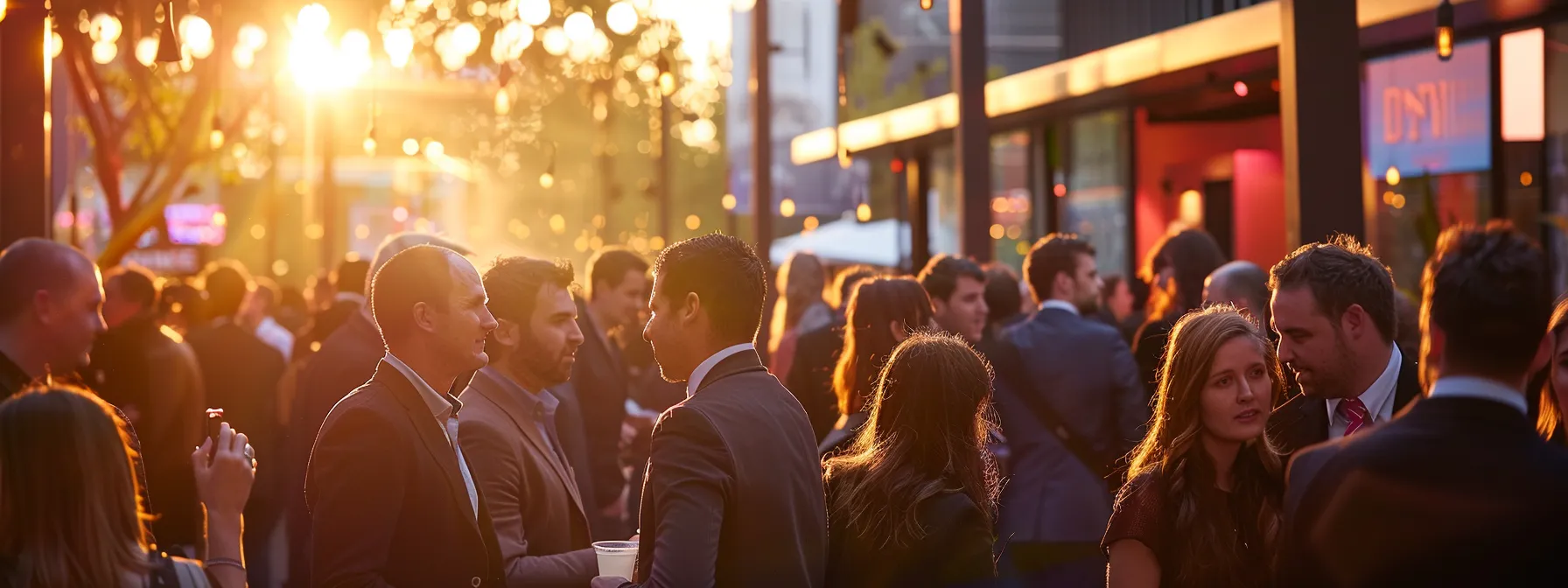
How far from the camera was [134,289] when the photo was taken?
742 cm

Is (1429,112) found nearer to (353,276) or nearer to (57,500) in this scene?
(353,276)

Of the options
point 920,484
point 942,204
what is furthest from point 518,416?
point 942,204

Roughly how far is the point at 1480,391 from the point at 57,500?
8.85 feet

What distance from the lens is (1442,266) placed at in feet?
9.51

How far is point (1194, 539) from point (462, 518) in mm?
1809

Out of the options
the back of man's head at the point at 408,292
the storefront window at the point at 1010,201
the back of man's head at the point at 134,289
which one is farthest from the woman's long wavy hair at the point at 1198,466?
the storefront window at the point at 1010,201

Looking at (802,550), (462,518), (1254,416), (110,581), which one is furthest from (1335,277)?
(110,581)

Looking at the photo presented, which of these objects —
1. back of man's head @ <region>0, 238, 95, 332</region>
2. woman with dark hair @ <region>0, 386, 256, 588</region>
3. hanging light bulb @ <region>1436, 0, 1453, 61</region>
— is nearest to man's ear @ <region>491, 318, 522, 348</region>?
back of man's head @ <region>0, 238, 95, 332</region>

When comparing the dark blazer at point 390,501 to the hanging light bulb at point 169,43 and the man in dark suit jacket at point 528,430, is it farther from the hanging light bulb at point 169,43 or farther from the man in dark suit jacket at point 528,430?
the hanging light bulb at point 169,43

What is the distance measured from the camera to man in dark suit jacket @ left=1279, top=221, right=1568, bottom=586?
104 inches

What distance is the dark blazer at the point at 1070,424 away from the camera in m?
7.04

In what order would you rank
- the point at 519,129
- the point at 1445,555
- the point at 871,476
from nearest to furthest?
the point at 1445,555, the point at 871,476, the point at 519,129

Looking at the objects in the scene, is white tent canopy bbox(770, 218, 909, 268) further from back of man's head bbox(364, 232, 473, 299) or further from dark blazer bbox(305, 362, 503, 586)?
dark blazer bbox(305, 362, 503, 586)

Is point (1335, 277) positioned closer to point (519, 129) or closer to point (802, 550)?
point (802, 550)
